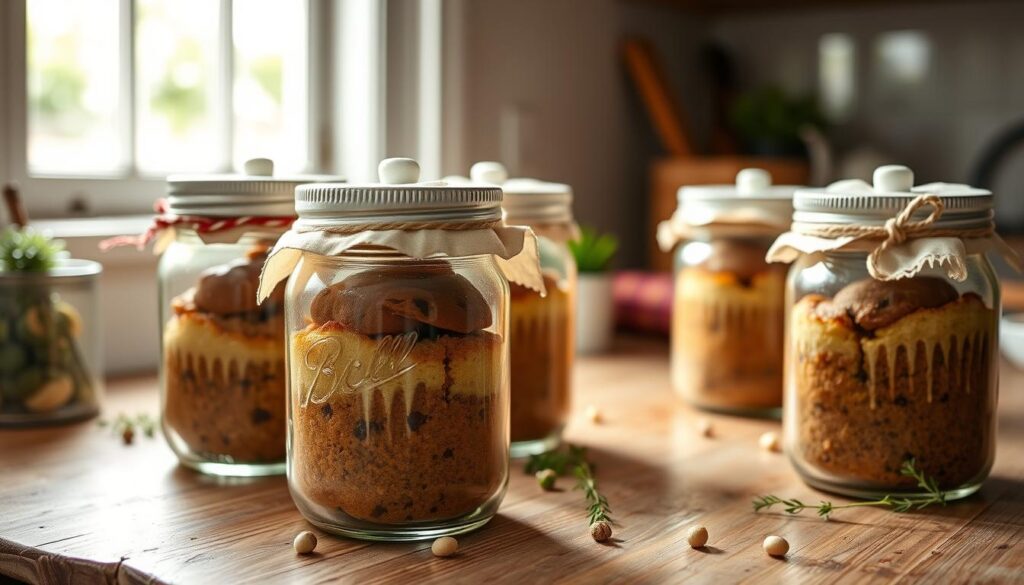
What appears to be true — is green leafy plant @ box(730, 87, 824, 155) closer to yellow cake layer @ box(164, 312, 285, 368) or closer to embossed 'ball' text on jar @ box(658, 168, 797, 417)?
embossed 'ball' text on jar @ box(658, 168, 797, 417)

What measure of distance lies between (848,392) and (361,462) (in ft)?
1.17

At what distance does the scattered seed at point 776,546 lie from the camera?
66 centimetres

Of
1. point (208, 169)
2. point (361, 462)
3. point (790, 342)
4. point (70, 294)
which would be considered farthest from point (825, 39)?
point (361, 462)

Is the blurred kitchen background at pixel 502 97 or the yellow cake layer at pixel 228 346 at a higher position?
the blurred kitchen background at pixel 502 97

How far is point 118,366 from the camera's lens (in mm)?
1323

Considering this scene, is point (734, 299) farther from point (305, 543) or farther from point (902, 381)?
Result: point (305, 543)

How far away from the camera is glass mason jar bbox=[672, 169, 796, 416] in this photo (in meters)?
1.07

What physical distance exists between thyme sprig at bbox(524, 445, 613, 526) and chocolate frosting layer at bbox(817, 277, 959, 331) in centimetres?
22

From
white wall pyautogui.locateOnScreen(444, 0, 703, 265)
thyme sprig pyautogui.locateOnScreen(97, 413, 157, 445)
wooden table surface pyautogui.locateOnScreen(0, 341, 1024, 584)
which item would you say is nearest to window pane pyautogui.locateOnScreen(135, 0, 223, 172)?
white wall pyautogui.locateOnScreen(444, 0, 703, 265)

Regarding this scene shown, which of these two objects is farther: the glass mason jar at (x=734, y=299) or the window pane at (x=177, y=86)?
the window pane at (x=177, y=86)

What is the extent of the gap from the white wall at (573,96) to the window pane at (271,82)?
0.24 metres

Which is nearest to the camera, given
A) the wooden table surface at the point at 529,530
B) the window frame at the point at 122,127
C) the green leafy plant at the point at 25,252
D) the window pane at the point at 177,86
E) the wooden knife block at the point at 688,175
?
the wooden table surface at the point at 529,530

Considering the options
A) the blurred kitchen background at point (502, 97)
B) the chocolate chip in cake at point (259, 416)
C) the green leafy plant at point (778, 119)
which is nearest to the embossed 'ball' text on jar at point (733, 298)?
the chocolate chip in cake at point (259, 416)

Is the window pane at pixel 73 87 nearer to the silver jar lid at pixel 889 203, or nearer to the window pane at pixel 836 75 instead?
the silver jar lid at pixel 889 203
